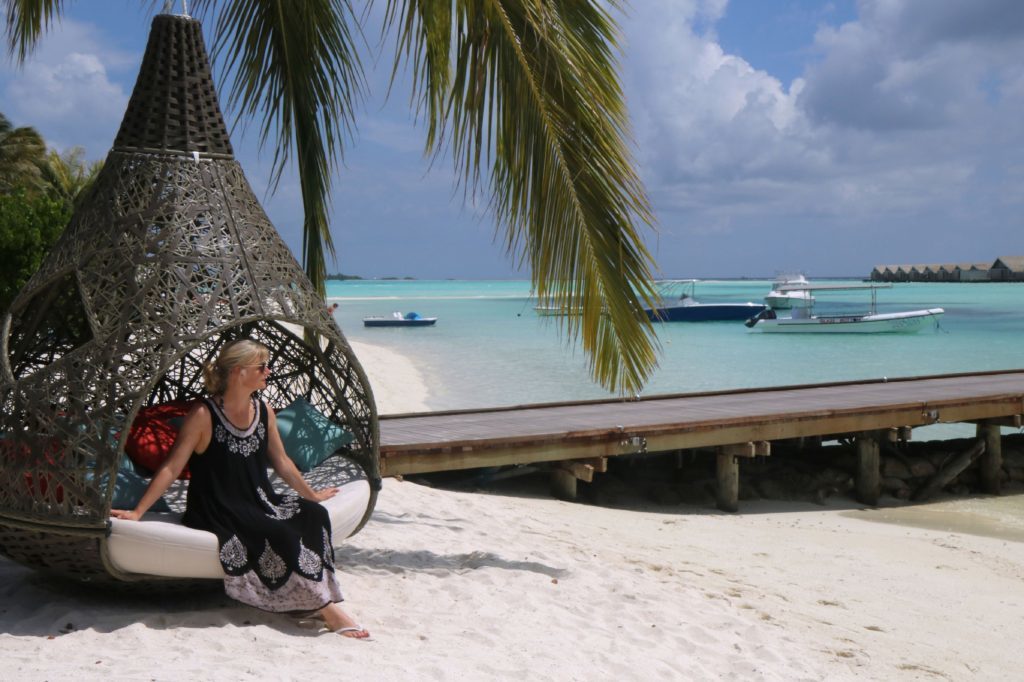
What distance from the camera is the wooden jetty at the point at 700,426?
30.2 ft

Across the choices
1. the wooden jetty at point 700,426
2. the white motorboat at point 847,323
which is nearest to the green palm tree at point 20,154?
the wooden jetty at point 700,426

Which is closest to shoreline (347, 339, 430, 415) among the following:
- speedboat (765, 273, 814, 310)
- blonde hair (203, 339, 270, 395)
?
blonde hair (203, 339, 270, 395)

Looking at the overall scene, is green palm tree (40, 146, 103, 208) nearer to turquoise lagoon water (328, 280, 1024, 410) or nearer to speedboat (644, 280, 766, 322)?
turquoise lagoon water (328, 280, 1024, 410)

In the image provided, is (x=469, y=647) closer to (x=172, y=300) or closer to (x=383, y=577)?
(x=383, y=577)

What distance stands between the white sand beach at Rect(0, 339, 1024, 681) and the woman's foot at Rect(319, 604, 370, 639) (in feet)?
0.18

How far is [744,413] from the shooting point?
1095cm

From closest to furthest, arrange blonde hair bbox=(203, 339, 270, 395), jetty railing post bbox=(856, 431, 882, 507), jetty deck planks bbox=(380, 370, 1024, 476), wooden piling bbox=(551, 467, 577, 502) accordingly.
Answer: blonde hair bbox=(203, 339, 270, 395), jetty deck planks bbox=(380, 370, 1024, 476), wooden piling bbox=(551, 467, 577, 502), jetty railing post bbox=(856, 431, 882, 507)

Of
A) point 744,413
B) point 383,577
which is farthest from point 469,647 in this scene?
point 744,413

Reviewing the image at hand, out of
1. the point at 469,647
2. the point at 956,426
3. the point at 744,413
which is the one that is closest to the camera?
the point at 469,647

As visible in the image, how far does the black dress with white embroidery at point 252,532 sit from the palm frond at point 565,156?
74.2 inches

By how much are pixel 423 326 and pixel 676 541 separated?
50.1 meters

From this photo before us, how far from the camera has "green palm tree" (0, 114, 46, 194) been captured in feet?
89.9

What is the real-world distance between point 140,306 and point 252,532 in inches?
45.5

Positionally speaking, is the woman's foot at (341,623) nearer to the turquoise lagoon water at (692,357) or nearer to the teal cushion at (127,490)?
the teal cushion at (127,490)
